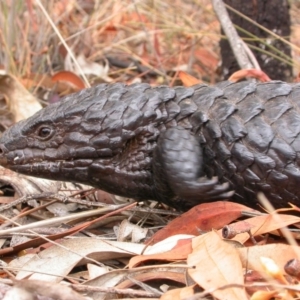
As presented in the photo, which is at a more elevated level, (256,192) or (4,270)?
(4,270)

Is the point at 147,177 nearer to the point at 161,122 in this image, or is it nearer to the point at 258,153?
the point at 161,122

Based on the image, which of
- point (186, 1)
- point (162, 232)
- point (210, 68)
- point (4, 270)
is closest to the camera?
point (4, 270)

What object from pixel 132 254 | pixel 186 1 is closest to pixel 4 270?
pixel 132 254

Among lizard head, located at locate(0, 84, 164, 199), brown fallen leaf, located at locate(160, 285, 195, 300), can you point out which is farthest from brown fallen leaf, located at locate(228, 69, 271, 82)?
brown fallen leaf, located at locate(160, 285, 195, 300)

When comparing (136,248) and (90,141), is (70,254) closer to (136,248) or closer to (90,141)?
(136,248)

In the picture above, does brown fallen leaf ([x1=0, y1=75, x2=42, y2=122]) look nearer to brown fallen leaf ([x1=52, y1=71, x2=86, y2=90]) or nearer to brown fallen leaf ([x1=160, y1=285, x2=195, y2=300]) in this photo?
brown fallen leaf ([x1=52, y1=71, x2=86, y2=90])

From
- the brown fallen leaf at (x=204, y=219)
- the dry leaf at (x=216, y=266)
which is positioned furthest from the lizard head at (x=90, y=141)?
the dry leaf at (x=216, y=266)

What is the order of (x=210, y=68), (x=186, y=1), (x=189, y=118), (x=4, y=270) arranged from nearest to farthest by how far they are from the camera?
1. (x=4, y=270)
2. (x=189, y=118)
3. (x=210, y=68)
4. (x=186, y=1)

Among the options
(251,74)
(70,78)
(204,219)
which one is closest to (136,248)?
(204,219)

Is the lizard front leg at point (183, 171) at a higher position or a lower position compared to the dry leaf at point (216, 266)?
higher

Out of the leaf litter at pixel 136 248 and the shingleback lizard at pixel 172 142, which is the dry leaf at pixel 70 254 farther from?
the shingleback lizard at pixel 172 142
